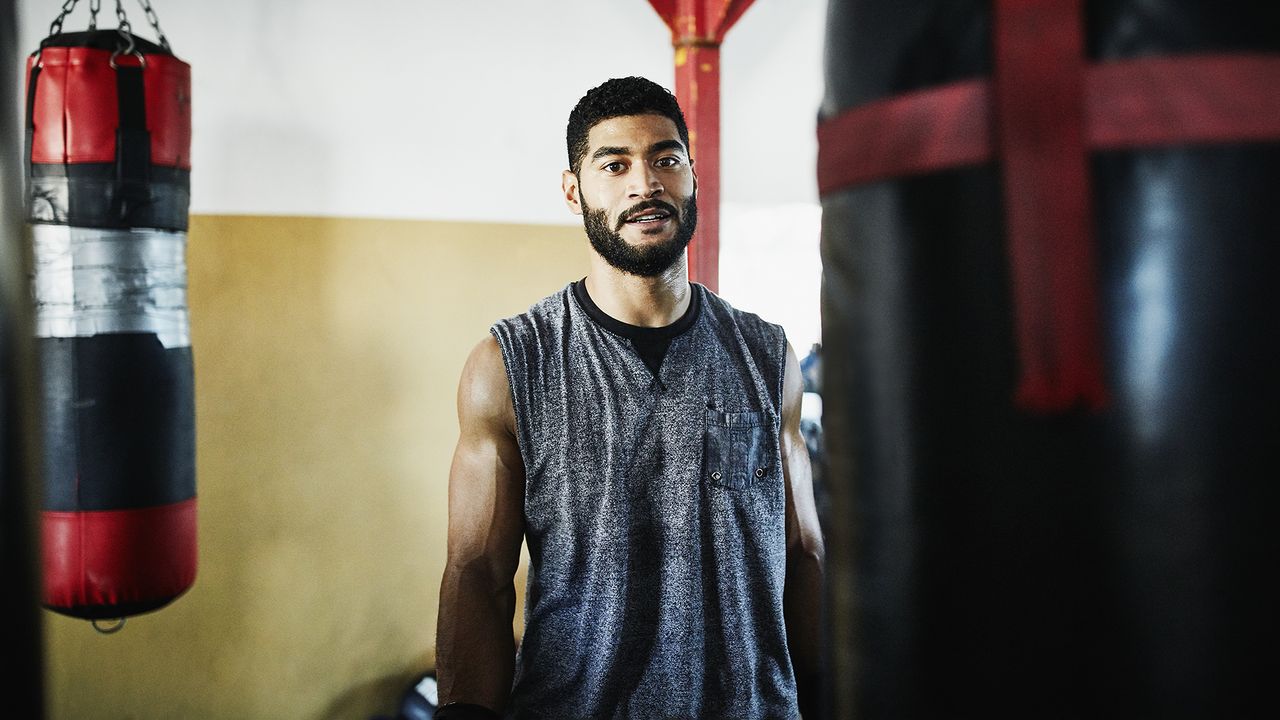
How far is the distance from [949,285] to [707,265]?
2.92 meters

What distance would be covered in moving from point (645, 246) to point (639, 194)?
0.11 metres

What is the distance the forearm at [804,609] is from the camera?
1.96m

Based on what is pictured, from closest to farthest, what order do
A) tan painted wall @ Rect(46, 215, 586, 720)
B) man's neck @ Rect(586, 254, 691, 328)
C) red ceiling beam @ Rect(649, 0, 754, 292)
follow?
man's neck @ Rect(586, 254, 691, 328)
tan painted wall @ Rect(46, 215, 586, 720)
red ceiling beam @ Rect(649, 0, 754, 292)

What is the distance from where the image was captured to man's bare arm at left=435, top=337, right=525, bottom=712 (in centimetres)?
180

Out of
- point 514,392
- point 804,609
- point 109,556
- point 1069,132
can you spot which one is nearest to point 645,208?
point 514,392

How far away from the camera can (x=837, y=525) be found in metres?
0.73

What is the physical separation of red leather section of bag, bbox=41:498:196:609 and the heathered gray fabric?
1064mm

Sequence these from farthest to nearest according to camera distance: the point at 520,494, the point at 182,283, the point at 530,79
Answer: the point at 530,79
the point at 182,283
the point at 520,494

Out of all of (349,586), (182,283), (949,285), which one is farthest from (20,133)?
(349,586)

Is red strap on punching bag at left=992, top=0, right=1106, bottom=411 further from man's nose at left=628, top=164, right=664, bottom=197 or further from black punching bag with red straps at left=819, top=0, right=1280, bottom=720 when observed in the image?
man's nose at left=628, top=164, right=664, bottom=197

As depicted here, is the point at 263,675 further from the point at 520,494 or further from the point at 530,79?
the point at 530,79

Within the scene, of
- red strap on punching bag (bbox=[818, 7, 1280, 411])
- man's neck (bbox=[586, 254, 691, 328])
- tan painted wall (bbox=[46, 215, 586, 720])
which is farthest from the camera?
tan painted wall (bbox=[46, 215, 586, 720])

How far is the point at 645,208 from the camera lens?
76.7 inches

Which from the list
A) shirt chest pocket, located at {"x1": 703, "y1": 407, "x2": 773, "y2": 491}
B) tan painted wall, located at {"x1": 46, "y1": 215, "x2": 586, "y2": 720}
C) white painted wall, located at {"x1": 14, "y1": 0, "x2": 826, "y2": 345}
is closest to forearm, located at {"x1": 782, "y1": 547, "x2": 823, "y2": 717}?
shirt chest pocket, located at {"x1": 703, "y1": 407, "x2": 773, "y2": 491}
